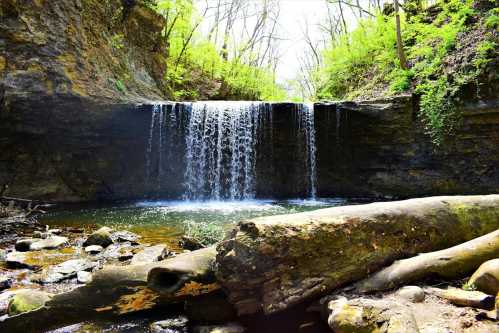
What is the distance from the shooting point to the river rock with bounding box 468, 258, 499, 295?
8.48 feet

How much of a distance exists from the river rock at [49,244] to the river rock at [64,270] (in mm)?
1205

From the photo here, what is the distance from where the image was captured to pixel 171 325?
119 inches

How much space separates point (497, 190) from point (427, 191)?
1.95 meters

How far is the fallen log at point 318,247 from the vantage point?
2.72 meters

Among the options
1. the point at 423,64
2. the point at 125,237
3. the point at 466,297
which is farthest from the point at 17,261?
the point at 423,64

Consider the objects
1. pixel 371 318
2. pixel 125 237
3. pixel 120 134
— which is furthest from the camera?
pixel 120 134

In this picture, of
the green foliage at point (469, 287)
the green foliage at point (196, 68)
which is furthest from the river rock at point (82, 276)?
the green foliage at point (196, 68)

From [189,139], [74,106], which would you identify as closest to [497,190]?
[189,139]

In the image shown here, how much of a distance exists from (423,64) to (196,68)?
56.9ft

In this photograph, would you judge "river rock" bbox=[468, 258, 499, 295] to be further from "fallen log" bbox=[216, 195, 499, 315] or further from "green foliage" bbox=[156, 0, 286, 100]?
"green foliage" bbox=[156, 0, 286, 100]

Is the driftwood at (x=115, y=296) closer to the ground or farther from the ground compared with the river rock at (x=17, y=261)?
farther from the ground

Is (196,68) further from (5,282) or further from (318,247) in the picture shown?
(318,247)

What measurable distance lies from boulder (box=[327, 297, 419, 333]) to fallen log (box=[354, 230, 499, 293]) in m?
0.35

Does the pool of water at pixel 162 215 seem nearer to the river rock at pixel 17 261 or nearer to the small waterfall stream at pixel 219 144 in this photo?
the small waterfall stream at pixel 219 144
